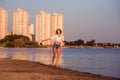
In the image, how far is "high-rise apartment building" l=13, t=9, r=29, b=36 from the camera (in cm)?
15012

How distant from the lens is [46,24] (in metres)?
140

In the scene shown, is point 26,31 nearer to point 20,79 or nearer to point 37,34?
point 37,34

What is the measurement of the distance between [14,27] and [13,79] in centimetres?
14836

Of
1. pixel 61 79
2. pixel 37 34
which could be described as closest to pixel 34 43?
pixel 37 34

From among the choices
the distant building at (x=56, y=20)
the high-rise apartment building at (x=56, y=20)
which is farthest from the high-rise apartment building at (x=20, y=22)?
the distant building at (x=56, y=20)

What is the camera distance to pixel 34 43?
143 metres

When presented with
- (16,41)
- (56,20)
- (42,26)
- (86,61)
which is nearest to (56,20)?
(56,20)

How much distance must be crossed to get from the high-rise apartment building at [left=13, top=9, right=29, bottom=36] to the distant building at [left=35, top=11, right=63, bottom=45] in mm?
10710

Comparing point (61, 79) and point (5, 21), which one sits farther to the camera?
point (5, 21)

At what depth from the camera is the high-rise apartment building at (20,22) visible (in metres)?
150

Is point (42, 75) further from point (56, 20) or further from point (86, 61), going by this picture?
point (56, 20)

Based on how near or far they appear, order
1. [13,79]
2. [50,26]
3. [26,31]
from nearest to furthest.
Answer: [13,79] → [50,26] → [26,31]

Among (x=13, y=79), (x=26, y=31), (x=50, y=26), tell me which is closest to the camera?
(x=13, y=79)

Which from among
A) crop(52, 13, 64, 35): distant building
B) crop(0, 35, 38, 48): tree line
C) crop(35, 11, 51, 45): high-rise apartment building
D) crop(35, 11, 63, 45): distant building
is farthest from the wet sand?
crop(35, 11, 51, 45): high-rise apartment building
